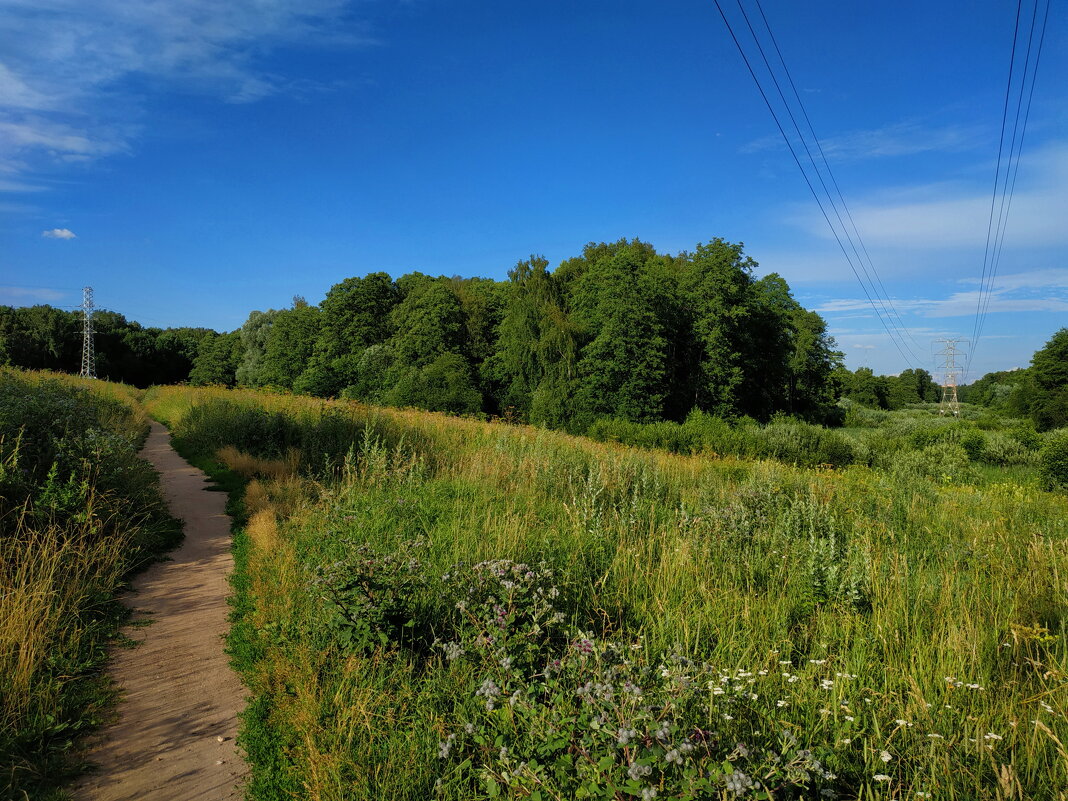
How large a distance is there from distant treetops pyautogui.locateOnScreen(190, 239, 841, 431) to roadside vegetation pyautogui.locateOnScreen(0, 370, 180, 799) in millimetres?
20039

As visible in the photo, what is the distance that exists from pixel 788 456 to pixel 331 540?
828 inches

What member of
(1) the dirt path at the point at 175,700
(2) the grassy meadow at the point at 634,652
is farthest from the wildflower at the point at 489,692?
(1) the dirt path at the point at 175,700

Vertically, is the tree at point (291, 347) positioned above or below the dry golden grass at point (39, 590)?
above

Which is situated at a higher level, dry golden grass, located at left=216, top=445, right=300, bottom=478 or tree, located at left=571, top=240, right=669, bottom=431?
tree, located at left=571, top=240, right=669, bottom=431

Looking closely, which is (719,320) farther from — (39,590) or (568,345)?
(39,590)

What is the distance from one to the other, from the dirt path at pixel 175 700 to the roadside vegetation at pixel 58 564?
7.4 inches

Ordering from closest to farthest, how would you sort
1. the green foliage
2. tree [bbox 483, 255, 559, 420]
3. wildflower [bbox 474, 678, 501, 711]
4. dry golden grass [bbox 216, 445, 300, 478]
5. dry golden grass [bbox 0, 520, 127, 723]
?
wildflower [bbox 474, 678, 501, 711] → dry golden grass [bbox 0, 520, 127, 723] → dry golden grass [bbox 216, 445, 300, 478] → the green foliage → tree [bbox 483, 255, 559, 420]

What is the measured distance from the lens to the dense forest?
118 ft

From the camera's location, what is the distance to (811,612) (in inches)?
189

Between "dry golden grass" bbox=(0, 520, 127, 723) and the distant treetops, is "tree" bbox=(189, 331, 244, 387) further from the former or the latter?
"dry golden grass" bbox=(0, 520, 127, 723)

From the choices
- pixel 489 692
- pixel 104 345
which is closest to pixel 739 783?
pixel 489 692

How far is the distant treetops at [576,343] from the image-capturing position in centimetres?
3584

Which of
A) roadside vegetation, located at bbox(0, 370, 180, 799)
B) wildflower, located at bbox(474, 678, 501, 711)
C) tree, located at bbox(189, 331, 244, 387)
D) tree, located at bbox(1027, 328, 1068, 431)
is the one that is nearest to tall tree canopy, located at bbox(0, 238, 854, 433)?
tree, located at bbox(189, 331, 244, 387)

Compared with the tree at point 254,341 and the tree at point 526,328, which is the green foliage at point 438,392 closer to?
the tree at point 526,328
